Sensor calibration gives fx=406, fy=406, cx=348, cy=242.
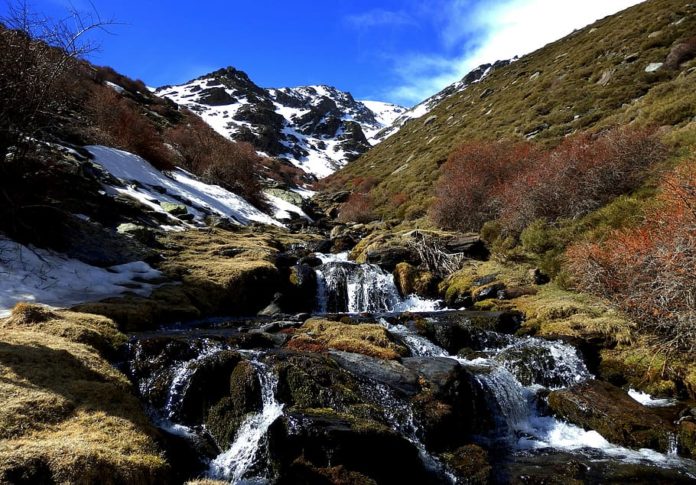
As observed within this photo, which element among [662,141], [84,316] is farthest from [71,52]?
[662,141]

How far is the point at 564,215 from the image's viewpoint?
60.4ft

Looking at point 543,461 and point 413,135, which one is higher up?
point 413,135

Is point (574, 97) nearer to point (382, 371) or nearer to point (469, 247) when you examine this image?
point (469, 247)

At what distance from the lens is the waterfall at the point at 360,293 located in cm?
1902

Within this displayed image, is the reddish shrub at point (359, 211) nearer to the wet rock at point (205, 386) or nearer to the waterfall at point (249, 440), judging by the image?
the wet rock at point (205, 386)

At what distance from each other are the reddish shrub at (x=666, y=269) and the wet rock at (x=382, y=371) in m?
5.98

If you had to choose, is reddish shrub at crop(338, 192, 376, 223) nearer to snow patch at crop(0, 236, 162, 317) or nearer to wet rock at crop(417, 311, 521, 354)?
snow patch at crop(0, 236, 162, 317)

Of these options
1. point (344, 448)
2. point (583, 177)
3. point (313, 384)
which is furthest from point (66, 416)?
point (583, 177)

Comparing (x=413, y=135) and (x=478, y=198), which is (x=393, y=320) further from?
(x=413, y=135)

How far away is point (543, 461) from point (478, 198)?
19.4 metres

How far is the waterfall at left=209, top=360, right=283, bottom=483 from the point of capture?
6938mm

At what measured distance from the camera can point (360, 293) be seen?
1955 centimetres

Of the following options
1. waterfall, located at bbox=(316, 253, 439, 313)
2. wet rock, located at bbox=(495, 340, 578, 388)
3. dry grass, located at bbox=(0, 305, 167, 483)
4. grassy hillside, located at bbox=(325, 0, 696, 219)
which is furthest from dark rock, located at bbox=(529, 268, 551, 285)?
dry grass, located at bbox=(0, 305, 167, 483)

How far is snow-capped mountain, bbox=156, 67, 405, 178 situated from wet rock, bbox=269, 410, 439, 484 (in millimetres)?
96614
